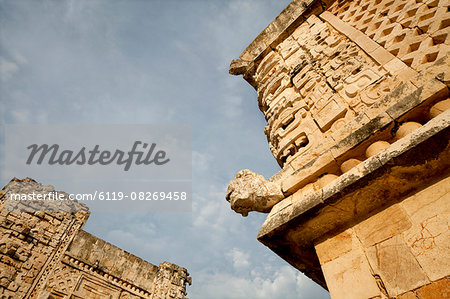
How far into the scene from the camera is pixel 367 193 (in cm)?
161

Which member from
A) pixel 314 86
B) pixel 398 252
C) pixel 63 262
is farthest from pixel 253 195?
pixel 63 262

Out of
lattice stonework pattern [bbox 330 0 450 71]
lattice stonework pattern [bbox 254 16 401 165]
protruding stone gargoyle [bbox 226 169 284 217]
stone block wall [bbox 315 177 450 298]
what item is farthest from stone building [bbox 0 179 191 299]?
lattice stonework pattern [bbox 330 0 450 71]

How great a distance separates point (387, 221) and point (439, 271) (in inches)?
14.7

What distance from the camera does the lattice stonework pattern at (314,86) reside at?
2.28m

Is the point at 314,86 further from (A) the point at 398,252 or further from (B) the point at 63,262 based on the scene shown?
(B) the point at 63,262

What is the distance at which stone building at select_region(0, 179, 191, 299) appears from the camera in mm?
6906

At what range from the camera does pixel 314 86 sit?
9.20ft

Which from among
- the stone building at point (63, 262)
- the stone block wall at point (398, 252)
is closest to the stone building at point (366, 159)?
the stone block wall at point (398, 252)

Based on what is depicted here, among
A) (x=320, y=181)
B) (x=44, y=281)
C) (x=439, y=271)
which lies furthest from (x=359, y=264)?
(x=44, y=281)

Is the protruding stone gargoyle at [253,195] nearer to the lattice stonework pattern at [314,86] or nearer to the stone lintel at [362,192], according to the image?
the stone lintel at [362,192]

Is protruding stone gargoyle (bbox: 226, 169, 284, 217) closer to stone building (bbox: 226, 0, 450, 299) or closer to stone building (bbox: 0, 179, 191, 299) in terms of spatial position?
stone building (bbox: 226, 0, 450, 299)

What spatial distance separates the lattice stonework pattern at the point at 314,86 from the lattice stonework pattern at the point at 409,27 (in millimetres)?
223

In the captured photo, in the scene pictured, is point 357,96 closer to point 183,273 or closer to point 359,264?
point 359,264

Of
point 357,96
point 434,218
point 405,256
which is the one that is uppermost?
point 357,96
